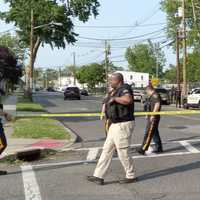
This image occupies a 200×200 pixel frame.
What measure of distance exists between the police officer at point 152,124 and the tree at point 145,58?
106948 mm

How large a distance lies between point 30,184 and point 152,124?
447cm

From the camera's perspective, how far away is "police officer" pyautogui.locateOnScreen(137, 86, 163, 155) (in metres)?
12.9

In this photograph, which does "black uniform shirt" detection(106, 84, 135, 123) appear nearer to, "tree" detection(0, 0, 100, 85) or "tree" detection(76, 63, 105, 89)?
"tree" detection(0, 0, 100, 85)

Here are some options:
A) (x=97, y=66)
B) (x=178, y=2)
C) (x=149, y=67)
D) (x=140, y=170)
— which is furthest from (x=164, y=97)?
(x=149, y=67)

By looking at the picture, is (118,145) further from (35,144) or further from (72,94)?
(72,94)

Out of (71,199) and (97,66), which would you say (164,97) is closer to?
(71,199)

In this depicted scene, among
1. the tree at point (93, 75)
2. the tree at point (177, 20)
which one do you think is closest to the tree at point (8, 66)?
the tree at point (177, 20)

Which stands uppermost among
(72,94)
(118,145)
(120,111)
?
(120,111)

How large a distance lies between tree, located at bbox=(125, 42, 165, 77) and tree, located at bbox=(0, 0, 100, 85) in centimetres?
6547

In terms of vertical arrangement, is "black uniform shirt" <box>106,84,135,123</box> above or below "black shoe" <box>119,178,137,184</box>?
above

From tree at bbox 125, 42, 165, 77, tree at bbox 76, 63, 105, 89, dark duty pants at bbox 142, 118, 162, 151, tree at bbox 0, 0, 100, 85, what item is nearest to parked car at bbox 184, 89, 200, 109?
tree at bbox 0, 0, 100, 85

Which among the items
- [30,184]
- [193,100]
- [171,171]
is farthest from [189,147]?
[193,100]

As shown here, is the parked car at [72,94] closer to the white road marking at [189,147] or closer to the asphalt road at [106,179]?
the white road marking at [189,147]

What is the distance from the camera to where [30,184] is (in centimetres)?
938
